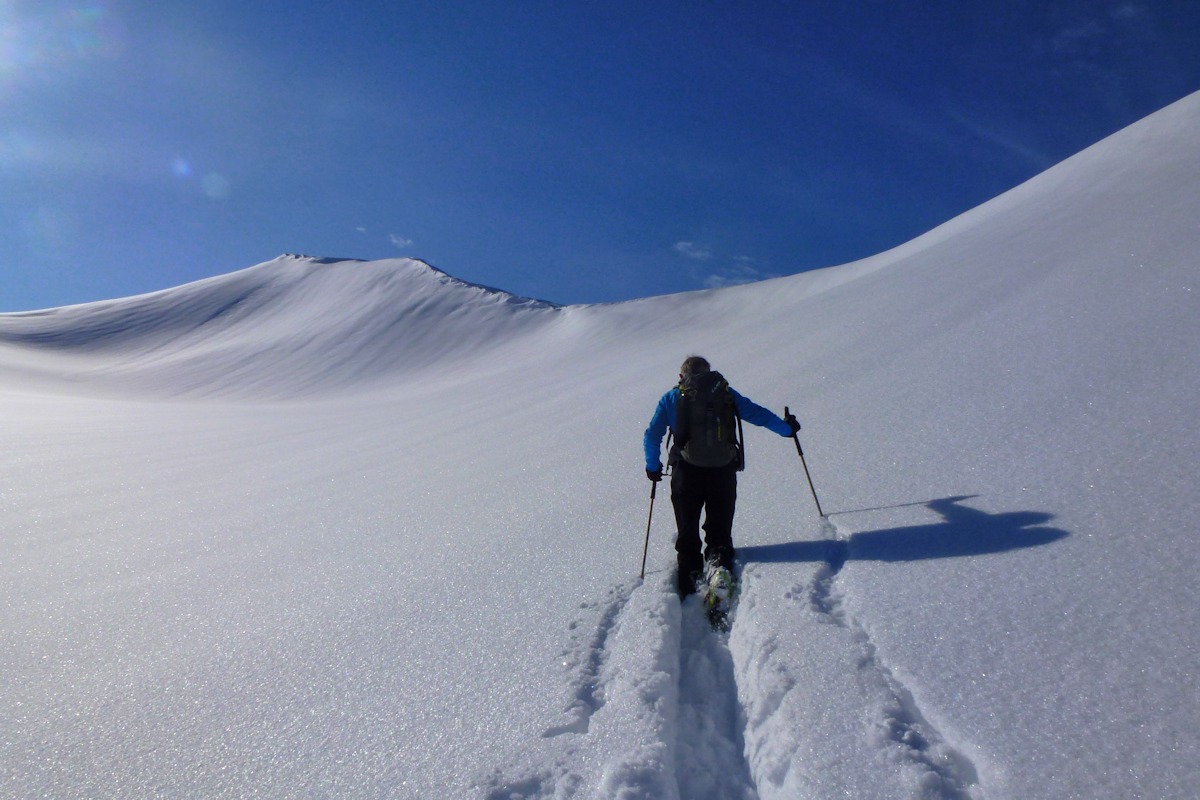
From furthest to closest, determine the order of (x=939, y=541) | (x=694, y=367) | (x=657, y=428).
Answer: (x=657, y=428)
(x=694, y=367)
(x=939, y=541)

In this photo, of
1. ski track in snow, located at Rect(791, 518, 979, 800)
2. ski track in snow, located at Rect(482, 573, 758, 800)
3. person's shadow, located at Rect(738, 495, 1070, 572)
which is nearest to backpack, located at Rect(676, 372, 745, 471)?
person's shadow, located at Rect(738, 495, 1070, 572)

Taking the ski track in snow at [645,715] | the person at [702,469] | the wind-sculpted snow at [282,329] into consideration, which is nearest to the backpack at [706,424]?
the person at [702,469]

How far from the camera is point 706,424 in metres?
4.44

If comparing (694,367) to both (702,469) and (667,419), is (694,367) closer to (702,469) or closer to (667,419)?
(667,419)

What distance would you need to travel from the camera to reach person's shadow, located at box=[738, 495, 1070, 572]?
3773 millimetres

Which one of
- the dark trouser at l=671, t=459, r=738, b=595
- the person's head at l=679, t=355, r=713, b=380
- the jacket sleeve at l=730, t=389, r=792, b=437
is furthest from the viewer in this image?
the jacket sleeve at l=730, t=389, r=792, b=437

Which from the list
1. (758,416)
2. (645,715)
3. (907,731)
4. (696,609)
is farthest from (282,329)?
(907,731)

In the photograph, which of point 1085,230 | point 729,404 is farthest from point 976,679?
point 1085,230

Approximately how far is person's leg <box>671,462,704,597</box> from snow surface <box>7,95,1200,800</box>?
22cm

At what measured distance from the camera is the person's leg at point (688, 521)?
4262mm

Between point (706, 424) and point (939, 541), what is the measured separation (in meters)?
1.51

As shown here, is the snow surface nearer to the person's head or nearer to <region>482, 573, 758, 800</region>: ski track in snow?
<region>482, 573, 758, 800</region>: ski track in snow

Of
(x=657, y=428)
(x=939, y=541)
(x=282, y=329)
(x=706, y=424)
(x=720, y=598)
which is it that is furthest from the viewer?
(x=282, y=329)

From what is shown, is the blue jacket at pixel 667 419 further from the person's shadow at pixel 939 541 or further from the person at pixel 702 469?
the person's shadow at pixel 939 541
